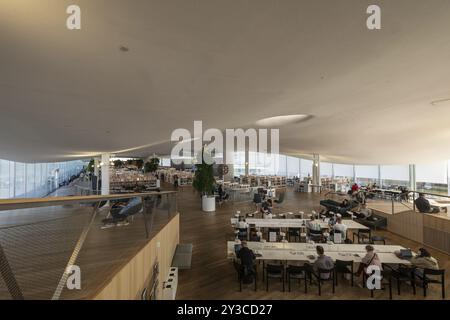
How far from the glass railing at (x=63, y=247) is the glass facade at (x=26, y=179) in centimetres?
1003

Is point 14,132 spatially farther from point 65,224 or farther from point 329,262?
point 329,262

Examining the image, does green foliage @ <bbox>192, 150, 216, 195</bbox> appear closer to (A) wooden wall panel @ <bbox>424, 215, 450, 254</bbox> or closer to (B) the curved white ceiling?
(B) the curved white ceiling

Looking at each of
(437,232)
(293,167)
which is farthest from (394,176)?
(437,232)

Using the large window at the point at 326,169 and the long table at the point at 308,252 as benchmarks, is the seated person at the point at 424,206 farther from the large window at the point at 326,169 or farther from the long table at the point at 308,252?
the large window at the point at 326,169

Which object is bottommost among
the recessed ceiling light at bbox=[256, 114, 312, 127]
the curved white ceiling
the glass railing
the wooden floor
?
the wooden floor

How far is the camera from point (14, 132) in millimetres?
5402

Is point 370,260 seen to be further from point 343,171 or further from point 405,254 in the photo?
point 343,171

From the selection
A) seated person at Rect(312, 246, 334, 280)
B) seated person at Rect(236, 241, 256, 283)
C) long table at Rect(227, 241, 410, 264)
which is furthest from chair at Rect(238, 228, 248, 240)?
seated person at Rect(312, 246, 334, 280)

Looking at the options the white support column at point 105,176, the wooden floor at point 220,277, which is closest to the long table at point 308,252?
the wooden floor at point 220,277

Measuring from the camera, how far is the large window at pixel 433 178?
48.6 ft

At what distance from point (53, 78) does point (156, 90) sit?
1233 mm

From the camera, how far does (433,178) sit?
15.4 meters

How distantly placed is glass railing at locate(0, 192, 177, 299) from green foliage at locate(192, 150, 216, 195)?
622 centimetres

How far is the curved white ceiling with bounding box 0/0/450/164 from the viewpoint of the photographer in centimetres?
174
